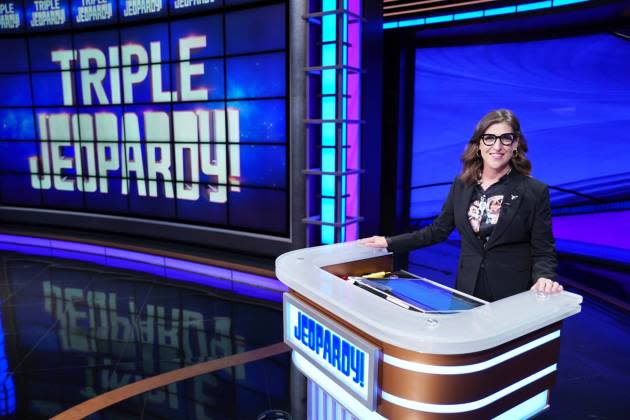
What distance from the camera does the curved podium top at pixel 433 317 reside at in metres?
1.20

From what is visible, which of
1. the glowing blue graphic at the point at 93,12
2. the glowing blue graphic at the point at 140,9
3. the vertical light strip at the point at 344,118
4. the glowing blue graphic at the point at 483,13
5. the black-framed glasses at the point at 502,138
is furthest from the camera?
the glowing blue graphic at the point at 93,12

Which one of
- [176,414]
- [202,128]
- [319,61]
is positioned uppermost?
[319,61]

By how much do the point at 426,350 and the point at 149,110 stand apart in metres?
5.65

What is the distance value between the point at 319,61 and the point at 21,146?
5107 mm

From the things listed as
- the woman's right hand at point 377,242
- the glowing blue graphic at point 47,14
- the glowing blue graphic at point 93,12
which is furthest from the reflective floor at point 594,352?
the glowing blue graphic at point 47,14

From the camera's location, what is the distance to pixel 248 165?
17.8 feet

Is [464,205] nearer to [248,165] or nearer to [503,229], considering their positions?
[503,229]

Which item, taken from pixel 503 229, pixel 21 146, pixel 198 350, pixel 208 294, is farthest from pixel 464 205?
pixel 21 146

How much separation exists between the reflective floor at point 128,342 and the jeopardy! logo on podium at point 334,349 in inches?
41.5

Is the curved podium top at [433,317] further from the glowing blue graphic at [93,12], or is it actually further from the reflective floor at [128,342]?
the glowing blue graphic at [93,12]

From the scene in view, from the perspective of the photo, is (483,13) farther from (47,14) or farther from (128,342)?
(47,14)

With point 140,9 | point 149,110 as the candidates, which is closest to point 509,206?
point 149,110

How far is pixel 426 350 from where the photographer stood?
1.19m

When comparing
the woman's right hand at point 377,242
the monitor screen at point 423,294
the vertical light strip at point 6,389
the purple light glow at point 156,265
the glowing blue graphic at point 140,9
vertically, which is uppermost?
the glowing blue graphic at point 140,9
